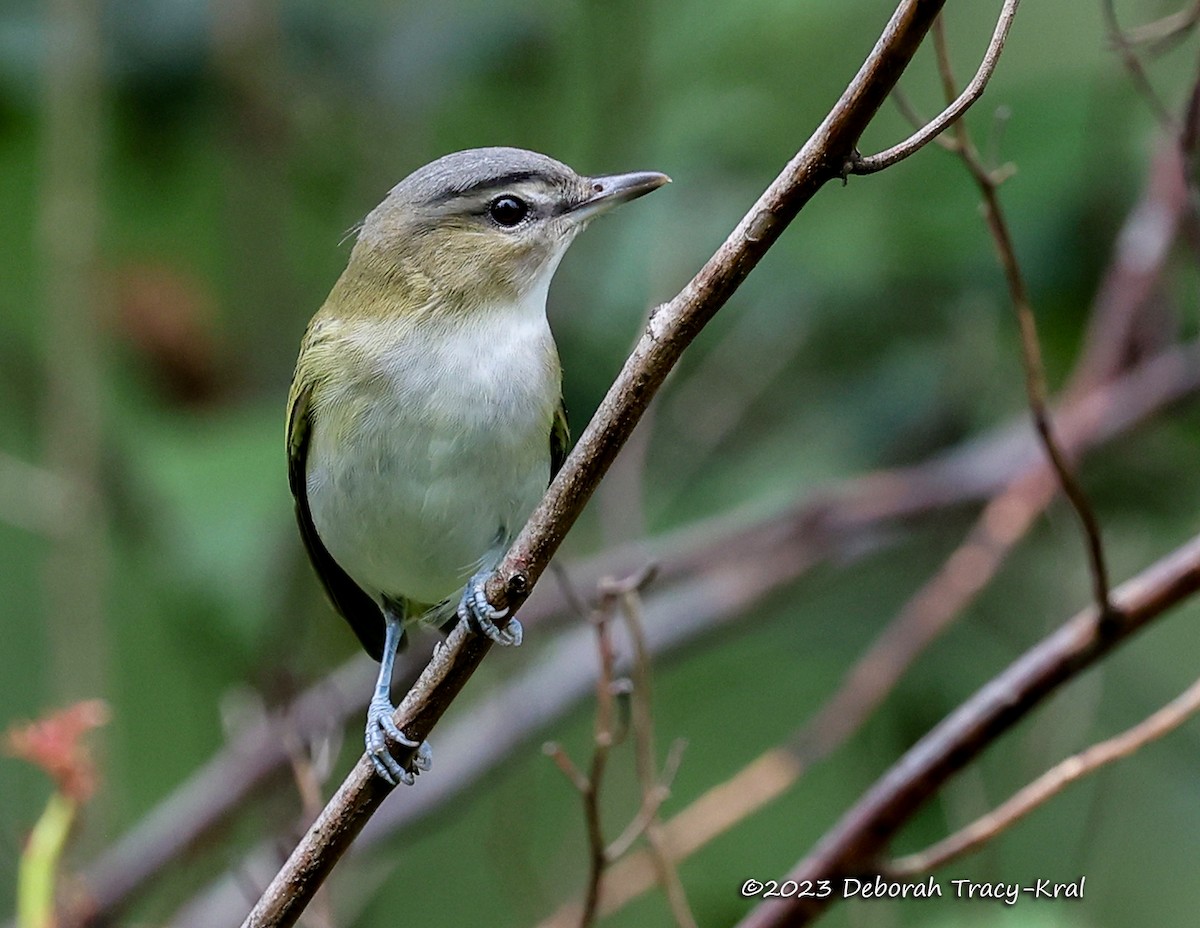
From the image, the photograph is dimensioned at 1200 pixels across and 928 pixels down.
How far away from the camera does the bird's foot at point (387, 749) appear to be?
5.74 ft

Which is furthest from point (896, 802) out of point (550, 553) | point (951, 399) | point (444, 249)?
point (951, 399)

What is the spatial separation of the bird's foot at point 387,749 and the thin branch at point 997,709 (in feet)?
1.89

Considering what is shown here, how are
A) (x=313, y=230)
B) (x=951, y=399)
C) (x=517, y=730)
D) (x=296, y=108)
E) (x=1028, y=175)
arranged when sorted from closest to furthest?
1. (x=517, y=730)
2. (x=1028, y=175)
3. (x=951, y=399)
4. (x=296, y=108)
5. (x=313, y=230)

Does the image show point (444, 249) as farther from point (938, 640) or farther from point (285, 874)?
point (938, 640)

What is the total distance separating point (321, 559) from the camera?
2.95 metres

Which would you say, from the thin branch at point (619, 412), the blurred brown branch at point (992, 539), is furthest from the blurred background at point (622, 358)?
the thin branch at point (619, 412)

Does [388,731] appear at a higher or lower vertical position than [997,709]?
higher

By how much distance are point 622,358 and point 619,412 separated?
8.64 feet

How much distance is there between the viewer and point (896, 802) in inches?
85.4

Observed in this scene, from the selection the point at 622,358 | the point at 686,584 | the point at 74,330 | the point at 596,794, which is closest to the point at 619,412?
the point at 596,794

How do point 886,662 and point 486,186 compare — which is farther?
point 886,662

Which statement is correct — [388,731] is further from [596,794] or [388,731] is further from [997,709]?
[997,709]

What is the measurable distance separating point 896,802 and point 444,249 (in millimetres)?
1289

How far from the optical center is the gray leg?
5.82 feet
